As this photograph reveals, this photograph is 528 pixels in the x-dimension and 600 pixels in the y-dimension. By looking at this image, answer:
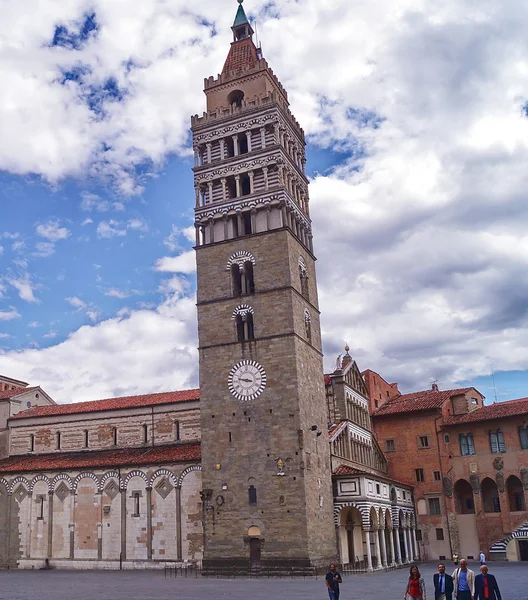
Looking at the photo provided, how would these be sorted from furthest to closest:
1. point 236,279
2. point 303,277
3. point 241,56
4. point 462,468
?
1. point 462,468
2. point 241,56
3. point 303,277
4. point 236,279

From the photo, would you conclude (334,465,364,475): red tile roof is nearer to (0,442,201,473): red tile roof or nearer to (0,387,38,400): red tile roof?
(0,442,201,473): red tile roof

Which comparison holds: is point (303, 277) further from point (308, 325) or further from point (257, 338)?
point (257, 338)

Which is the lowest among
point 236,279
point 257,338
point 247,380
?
→ point 247,380

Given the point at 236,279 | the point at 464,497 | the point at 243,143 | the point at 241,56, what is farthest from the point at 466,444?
the point at 241,56

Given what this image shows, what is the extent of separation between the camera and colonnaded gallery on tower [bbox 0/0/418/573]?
106ft

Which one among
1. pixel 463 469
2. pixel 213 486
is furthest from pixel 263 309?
pixel 463 469

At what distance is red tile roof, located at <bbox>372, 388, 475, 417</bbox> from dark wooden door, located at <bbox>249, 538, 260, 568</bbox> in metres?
18.2

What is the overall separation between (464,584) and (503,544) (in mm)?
30058

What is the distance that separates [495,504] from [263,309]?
21297 mm

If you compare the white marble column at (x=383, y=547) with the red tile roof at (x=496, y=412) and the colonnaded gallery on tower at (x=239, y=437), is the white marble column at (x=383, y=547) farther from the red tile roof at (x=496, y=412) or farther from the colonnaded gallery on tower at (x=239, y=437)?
the red tile roof at (x=496, y=412)

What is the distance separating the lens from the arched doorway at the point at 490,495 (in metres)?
43.2

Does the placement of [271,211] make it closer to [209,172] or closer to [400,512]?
[209,172]

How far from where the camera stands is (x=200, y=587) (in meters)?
26.0

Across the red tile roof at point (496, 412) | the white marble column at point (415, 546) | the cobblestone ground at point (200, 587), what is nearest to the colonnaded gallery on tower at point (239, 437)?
the white marble column at point (415, 546)
